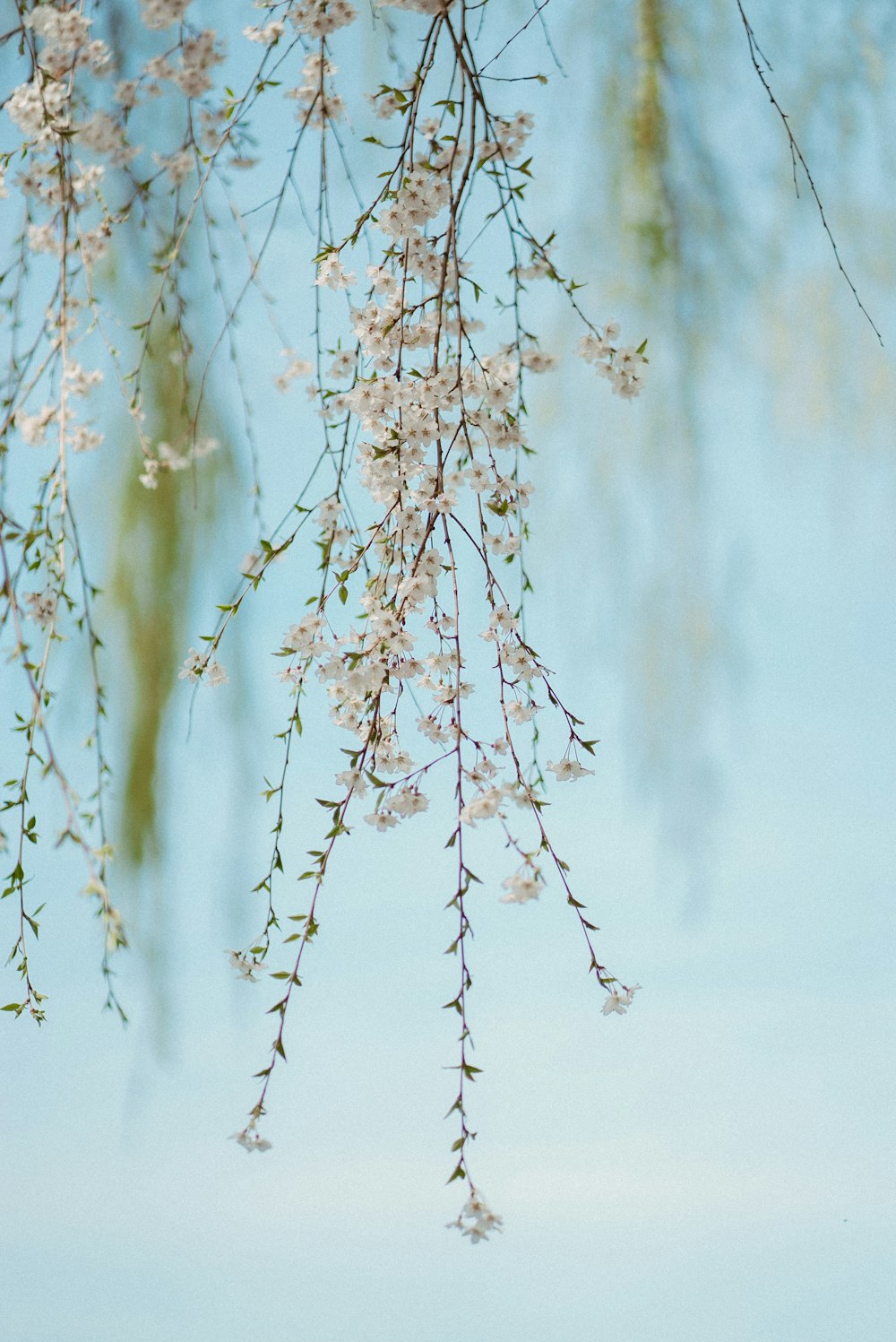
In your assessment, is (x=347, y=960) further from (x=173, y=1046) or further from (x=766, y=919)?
(x=766, y=919)

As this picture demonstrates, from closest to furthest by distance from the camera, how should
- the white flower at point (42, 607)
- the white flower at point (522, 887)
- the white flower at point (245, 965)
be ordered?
the white flower at point (522, 887) → the white flower at point (245, 965) → the white flower at point (42, 607)

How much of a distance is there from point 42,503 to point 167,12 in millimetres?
456

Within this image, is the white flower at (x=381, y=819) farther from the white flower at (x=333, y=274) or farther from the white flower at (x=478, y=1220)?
the white flower at (x=333, y=274)

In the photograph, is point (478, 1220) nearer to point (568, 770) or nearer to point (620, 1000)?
point (620, 1000)

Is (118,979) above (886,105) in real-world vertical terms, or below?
below

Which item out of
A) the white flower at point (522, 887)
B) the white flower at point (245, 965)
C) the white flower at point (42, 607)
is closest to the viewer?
the white flower at point (522, 887)

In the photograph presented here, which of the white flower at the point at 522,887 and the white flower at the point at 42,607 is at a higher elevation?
the white flower at the point at 42,607

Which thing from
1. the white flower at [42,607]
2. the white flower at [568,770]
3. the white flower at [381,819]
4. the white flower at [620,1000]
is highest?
the white flower at [42,607]

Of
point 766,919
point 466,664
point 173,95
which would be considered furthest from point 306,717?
point 173,95

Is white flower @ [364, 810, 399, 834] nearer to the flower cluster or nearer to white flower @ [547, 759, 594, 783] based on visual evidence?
the flower cluster

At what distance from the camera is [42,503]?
3.86ft

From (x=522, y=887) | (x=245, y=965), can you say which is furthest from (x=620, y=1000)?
(x=245, y=965)

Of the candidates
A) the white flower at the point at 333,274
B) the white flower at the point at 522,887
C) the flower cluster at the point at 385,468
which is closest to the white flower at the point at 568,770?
the flower cluster at the point at 385,468

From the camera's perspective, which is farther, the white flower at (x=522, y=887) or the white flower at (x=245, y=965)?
the white flower at (x=245, y=965)
